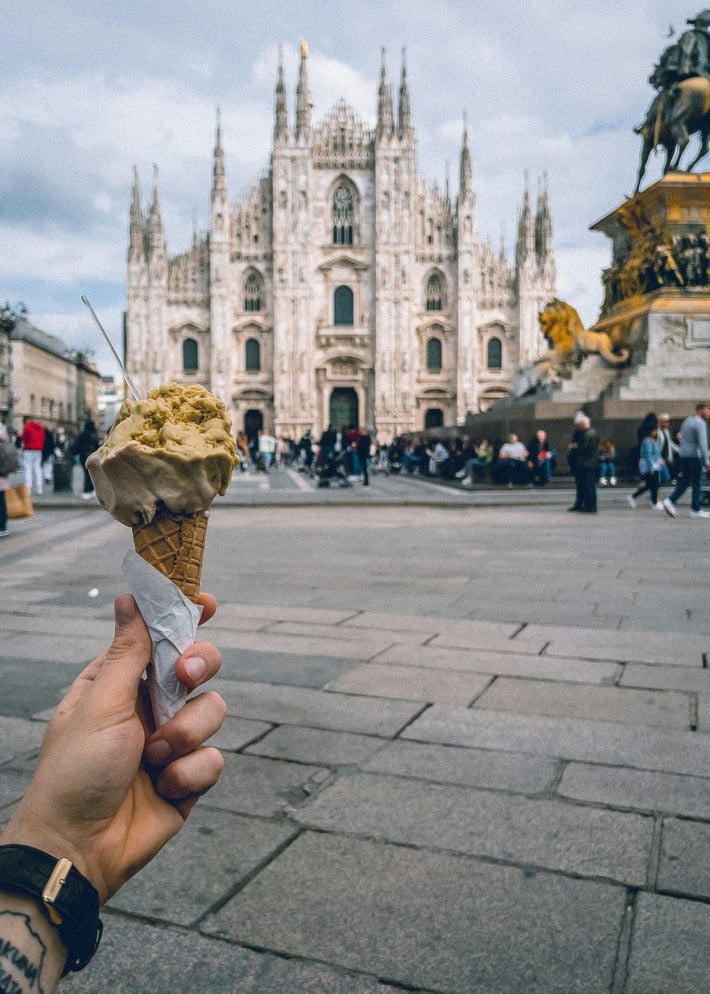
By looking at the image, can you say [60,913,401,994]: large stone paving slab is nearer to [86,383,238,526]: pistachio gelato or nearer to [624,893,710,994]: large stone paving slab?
[624,893,710,994]: large stone paving slab

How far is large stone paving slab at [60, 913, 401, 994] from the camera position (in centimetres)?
163

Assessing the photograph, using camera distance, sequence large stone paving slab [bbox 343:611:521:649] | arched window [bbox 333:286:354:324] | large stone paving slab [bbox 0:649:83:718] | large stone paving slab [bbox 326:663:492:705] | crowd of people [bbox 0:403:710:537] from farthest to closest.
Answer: arched window [bbox 333:286:354:324] → crowd of people [bbox 0:403:710:537] → large stone paving slab [bbox 343:611:521:649] → large stone paving slab [bbox 326:663:492:705] → large stone paving slab [bbox 0:649:83:718]

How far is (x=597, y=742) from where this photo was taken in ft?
9.53

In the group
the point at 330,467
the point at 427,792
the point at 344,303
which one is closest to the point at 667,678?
the point at 427,792

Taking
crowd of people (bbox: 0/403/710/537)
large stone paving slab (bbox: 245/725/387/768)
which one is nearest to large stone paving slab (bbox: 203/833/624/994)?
large stone paving slab (bbox: 245/725/387/768)

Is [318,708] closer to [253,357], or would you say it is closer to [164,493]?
[164,493]

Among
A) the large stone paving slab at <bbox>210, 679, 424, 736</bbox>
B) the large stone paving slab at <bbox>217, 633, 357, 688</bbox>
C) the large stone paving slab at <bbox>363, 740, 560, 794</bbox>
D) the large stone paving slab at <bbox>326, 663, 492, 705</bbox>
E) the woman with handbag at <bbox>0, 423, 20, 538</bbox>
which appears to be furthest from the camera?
the woman with handbag at <bbox>0, 423, 20, 538</bbox>

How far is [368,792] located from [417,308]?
1815 inches

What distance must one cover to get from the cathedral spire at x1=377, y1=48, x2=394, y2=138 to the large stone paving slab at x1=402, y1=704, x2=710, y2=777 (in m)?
47.2

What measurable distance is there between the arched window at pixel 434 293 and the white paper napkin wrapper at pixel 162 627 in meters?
47.5

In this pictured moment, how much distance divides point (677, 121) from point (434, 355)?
32.7 meters

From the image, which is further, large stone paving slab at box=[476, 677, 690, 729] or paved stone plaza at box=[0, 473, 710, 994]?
large stone paving slab at box=[476, 677, 690, 729]

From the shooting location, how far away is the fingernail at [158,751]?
1187mm

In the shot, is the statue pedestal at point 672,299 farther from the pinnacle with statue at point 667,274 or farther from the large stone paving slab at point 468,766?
the large stone paving slab at point 468,766
